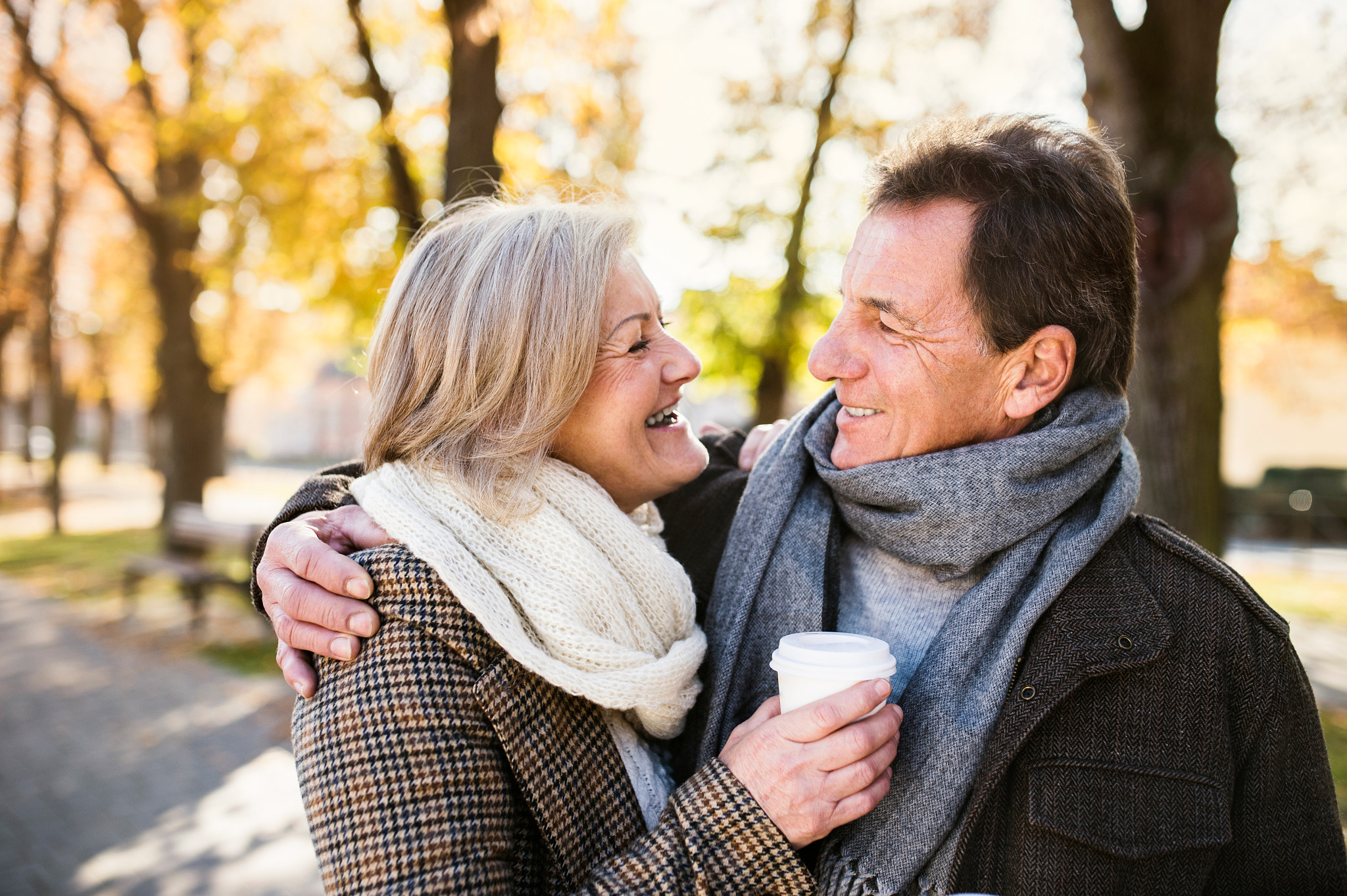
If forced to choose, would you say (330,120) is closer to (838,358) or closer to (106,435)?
(838,358)

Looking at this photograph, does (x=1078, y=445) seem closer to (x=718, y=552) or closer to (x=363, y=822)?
(x=718, y=552)

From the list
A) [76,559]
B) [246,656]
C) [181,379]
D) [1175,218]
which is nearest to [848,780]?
[1175,218]

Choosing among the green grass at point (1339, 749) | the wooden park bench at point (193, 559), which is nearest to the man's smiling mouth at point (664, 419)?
the green grass at point (1339, 749)

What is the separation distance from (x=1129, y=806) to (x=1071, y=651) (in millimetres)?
310

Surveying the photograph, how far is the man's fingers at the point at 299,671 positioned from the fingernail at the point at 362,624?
16 centimetres

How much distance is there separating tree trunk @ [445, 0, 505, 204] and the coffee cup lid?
4661 mm

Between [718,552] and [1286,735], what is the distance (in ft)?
4.37

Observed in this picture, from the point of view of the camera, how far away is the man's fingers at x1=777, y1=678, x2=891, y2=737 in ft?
5.08

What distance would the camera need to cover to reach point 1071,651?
175cm

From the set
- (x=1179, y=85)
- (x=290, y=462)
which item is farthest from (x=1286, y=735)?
(x=290, y=462)

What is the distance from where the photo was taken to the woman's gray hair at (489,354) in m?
1.89

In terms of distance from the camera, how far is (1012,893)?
1729 mm

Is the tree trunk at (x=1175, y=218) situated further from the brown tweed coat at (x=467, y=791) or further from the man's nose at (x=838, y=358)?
the brown tweed coat at (x=467, y=791)

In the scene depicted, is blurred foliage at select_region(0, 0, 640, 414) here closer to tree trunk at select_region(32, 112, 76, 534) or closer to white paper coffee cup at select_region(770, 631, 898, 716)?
white paper coffee cup at select_region(770, 631, 898, 716)
